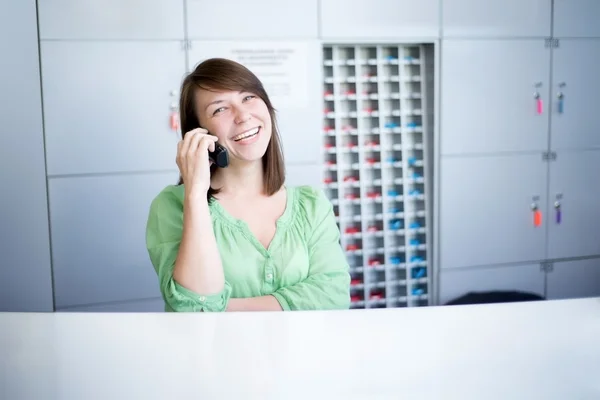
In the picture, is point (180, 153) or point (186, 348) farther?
point (180, 153)

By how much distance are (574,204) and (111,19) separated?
114 inches

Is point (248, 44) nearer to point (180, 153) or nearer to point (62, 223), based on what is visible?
point (62, 223)

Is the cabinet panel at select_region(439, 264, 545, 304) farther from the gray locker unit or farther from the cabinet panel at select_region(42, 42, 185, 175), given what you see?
the cabinet panel at select_region(42, 42, 185, 175)

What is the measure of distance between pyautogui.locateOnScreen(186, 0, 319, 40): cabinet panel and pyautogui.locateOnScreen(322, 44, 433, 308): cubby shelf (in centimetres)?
34

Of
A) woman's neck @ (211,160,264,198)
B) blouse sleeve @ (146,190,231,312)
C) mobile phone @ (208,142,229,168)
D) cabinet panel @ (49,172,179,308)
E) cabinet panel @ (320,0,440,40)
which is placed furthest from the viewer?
cabinet panel @ (320,0,440,40)

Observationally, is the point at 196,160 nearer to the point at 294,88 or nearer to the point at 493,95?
the point at 294,88

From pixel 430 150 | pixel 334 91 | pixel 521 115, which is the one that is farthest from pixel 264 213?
pixel 521 115

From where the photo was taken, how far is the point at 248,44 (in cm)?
298

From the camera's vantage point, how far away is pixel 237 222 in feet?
4.90

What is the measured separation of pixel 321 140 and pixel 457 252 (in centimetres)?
108

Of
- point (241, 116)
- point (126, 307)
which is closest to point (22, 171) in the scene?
point (126, 307)

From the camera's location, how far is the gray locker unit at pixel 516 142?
11.1 ft

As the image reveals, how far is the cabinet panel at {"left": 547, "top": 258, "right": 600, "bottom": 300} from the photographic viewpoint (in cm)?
365

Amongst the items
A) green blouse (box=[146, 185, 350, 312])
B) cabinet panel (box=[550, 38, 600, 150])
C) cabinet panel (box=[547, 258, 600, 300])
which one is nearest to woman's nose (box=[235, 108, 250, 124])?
green blouse (box=[146, 185, 350, 312])
